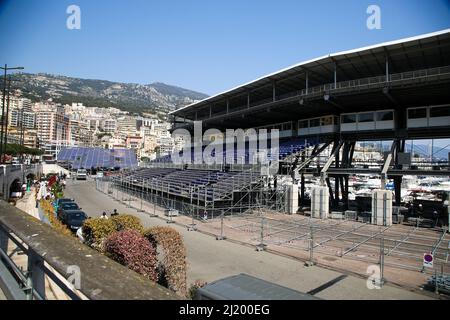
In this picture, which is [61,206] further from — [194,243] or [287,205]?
[287,205]

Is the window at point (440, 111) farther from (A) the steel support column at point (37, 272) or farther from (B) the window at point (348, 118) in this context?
(A) the steel support column at point (37, 272)

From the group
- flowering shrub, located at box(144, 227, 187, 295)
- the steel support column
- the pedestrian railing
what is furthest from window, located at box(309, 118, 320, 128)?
the steel support column

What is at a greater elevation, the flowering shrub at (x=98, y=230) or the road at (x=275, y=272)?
the flowering shrub at (x=98, y=230)

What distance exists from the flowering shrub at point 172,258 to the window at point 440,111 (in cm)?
2602

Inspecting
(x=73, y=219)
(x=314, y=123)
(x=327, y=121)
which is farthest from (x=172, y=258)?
(x=314, y=123)

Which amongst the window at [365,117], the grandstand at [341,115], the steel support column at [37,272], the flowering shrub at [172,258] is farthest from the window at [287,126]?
the steel support column at [37,272]

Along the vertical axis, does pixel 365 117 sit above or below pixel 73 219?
above

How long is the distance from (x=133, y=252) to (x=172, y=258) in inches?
52.6

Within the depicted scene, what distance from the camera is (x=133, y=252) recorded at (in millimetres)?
8461

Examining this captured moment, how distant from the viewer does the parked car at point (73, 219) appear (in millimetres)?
20044

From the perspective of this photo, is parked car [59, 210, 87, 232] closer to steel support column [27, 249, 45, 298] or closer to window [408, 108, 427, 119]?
steel support column [27, 249, 45, 298]

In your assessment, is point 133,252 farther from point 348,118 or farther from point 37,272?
point 348,118
